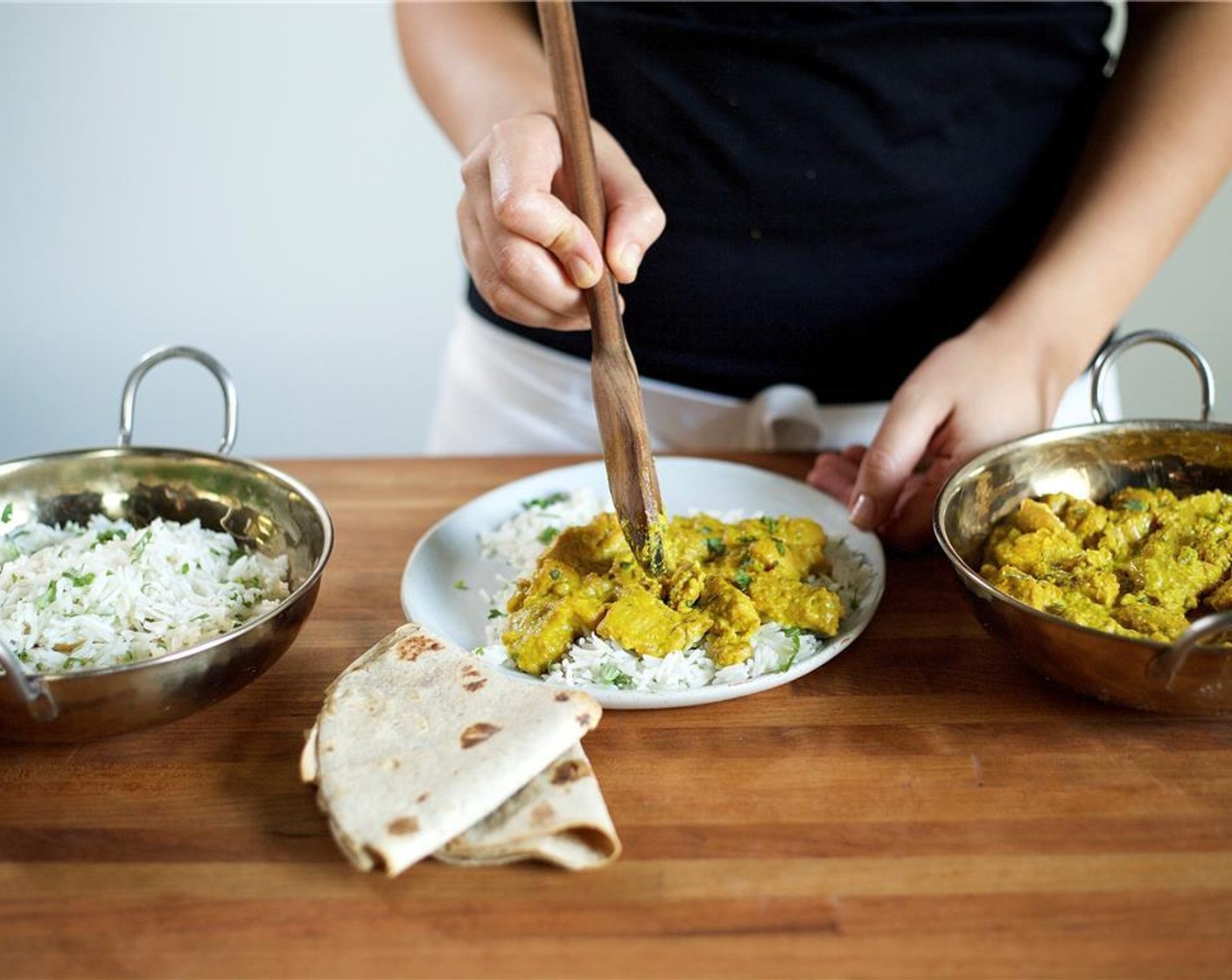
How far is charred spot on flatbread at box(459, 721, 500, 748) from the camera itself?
115 centimetres

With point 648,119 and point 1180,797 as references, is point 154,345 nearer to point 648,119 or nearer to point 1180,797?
point 648,119

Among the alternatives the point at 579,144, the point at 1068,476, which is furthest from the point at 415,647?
the point at 1068,476

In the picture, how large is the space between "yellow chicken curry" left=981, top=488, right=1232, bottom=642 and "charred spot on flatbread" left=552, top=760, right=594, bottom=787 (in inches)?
22.4

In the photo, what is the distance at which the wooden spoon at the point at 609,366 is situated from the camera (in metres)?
1.46

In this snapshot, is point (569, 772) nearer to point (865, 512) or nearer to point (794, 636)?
point (794, 636)

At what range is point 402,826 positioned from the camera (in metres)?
1.06

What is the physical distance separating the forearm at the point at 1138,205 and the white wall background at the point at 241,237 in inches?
73.9

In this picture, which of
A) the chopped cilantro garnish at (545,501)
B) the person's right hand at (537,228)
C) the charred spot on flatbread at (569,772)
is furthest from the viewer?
the chopped cilantro garnish at (545,501)

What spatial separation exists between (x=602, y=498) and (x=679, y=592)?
0.43m

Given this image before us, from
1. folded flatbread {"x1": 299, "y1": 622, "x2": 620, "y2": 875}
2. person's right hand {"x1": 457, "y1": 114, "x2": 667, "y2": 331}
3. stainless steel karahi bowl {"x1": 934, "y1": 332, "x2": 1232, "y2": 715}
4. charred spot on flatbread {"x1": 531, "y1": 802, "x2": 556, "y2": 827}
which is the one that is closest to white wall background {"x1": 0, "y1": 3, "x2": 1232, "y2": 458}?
stainless steel karahi bowl {"x1": 934, "y1": 332, "x2": 1232, "y2": 715}

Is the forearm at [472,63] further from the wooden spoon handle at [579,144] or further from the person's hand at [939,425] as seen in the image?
the person's hand at [939,425]

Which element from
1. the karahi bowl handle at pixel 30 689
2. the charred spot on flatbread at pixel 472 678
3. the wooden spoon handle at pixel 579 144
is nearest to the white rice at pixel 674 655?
the charred spot on flatbread at pixel 472 678

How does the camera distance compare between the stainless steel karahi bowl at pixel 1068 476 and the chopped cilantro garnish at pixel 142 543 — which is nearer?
the stainless steel karahi bowl at pixel 1068 476

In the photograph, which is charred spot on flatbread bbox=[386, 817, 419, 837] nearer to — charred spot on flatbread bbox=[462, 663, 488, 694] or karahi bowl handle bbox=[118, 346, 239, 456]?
charred spot on flatbread bbox=[462, 663, 488, 694]
